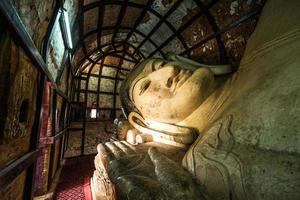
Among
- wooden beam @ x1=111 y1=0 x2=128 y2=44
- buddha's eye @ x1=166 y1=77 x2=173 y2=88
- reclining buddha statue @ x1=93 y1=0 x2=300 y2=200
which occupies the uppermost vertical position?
wooden beam @ x1=111 y1=0 x2=128 y2=44

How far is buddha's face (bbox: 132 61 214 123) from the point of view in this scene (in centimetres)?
187

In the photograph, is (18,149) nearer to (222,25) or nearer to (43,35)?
(43,35)

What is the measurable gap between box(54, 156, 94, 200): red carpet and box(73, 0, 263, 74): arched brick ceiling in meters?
3.66

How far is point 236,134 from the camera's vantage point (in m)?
1.08

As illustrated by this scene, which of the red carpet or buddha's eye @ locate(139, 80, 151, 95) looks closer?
buddha's eye @ locate(139, 80, 151, 95)

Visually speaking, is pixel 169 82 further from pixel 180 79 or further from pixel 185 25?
pixel 185 25

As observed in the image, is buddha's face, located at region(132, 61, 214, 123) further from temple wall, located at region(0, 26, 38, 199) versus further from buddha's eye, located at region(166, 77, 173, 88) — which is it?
temple wall, located at region(0, 26, 38, 199)

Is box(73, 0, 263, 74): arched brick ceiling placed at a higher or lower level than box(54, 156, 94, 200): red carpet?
higher

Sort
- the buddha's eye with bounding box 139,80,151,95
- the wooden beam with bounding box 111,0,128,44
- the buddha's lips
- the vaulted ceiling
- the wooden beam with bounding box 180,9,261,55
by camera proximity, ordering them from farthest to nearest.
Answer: the wooden beam with bounding box 111,0,128,44
the vaulted ceiling
the wooden beam with bounding box 180,9,261,55
the buddha's eye with bounding box 139,80,151,95
the buddha's lips

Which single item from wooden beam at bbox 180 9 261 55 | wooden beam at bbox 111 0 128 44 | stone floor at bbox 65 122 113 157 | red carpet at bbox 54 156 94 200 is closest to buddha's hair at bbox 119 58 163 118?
wooden beam at bbox 180 9 261 55

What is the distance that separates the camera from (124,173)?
1259mm

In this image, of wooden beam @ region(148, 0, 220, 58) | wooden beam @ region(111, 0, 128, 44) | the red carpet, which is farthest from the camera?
the red carpet

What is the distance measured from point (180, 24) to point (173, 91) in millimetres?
1999

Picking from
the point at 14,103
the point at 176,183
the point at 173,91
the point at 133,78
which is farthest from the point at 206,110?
the point at 14,103
